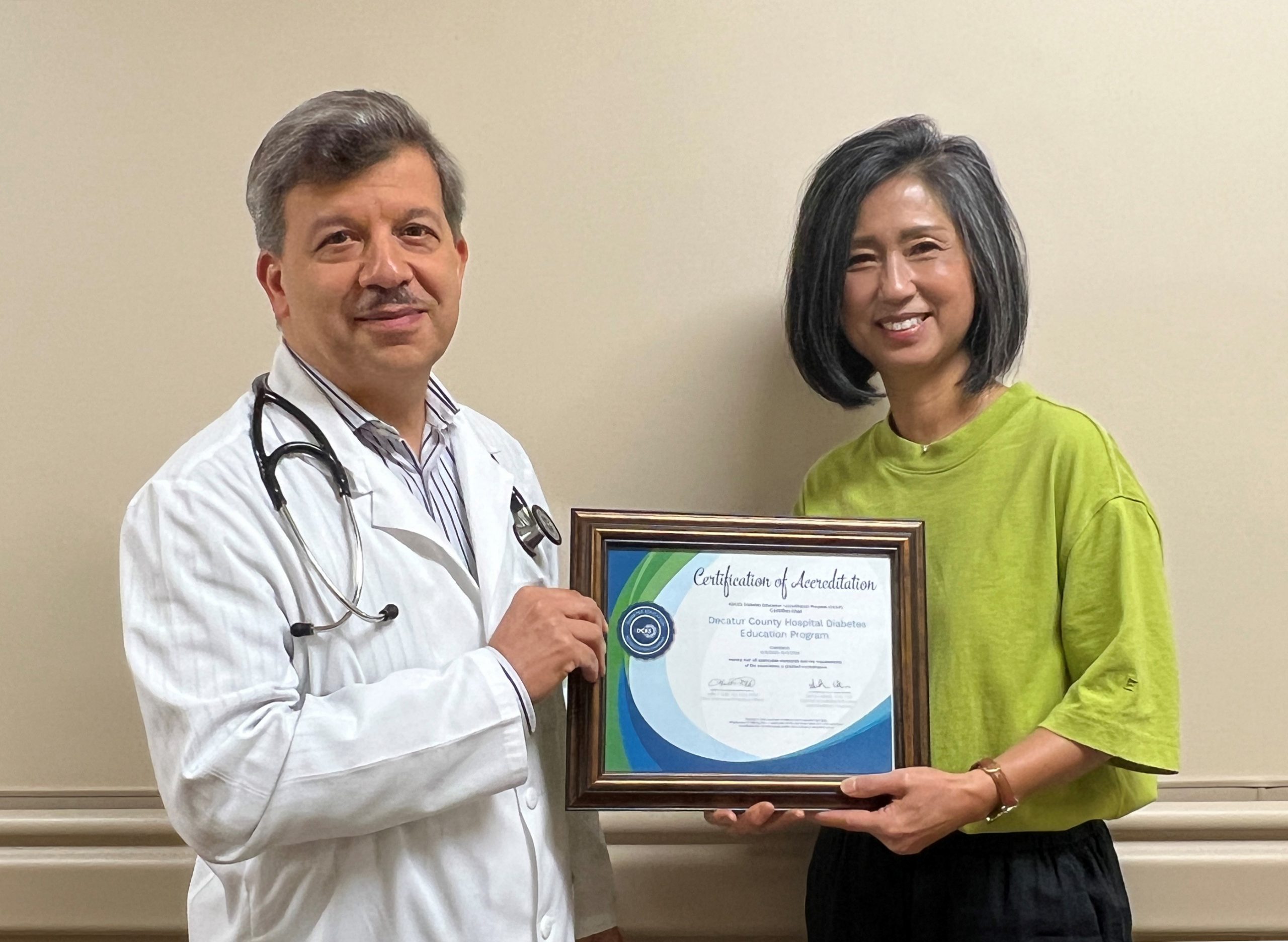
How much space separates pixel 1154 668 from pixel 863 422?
2.24 ft

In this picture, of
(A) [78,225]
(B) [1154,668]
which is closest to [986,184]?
(B) [1154,668]

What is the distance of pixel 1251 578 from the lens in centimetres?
196

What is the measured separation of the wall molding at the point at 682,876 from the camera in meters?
1.90

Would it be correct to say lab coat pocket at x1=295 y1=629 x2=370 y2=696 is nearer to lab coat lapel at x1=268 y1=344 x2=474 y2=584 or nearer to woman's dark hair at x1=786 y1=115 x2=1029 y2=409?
lab coat lapel at x1=268 y1=344 x2=474 y2=584

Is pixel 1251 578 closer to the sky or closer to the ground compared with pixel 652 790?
closer to the sky

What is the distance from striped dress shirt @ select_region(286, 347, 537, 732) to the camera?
1476 mm

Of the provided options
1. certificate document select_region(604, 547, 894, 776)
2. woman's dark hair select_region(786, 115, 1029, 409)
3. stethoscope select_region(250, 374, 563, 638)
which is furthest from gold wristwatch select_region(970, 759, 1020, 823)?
stethoscope select_region(250, 374, 563, 638)

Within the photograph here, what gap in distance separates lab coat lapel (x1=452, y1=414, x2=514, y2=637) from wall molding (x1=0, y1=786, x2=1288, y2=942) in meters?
0.66

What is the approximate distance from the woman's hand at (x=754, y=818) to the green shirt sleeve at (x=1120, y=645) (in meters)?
0.36

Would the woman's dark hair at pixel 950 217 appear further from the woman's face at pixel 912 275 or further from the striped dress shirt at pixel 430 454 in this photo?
the striped dress shirt at pixel 430 454

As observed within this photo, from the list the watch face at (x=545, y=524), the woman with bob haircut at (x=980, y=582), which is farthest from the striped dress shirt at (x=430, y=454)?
the woman with bob haircut at (x=980, y=582)

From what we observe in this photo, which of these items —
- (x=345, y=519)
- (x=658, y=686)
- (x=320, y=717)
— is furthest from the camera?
(x=658, y=686)

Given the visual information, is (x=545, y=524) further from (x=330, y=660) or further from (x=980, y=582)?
(x=980, y=582)

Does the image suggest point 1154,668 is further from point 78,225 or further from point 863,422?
point 78,225
